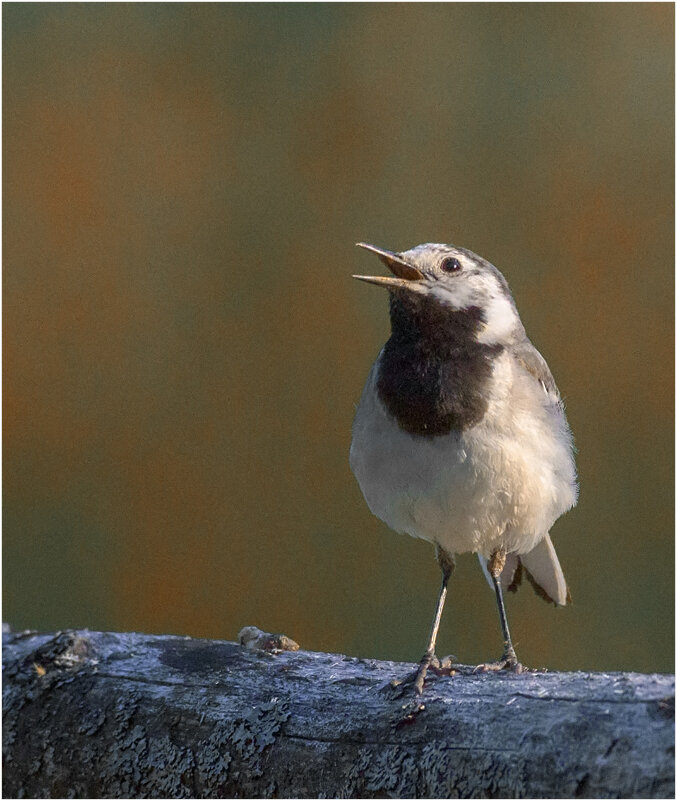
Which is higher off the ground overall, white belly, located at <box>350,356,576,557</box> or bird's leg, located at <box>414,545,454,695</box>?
white belly, located at <box>350,356,576,557</box>

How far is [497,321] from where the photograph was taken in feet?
12.3

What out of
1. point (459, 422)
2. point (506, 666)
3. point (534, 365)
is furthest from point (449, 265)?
point (506, 666)

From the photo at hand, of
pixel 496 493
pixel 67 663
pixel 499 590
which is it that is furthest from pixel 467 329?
pixel 67 663

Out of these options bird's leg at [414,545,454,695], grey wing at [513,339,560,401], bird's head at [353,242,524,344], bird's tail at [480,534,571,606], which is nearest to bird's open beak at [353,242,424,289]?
bird's head at [353,242,524,344]

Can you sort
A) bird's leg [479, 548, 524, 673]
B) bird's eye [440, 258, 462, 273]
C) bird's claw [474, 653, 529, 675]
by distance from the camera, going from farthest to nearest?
bird's eye [440, 258, 462, 273] < bird's leg [479, 548, 524, 673] < bird's claw [474, 653, 529, 675]

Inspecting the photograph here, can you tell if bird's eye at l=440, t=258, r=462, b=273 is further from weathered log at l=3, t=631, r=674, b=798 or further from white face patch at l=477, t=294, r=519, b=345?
weathered log at l=3, t=631, r=674, b=798

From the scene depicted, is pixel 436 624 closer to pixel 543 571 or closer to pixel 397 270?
pixel 543 571

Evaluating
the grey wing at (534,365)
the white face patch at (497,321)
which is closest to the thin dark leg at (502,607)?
the grey wing at (534,365)

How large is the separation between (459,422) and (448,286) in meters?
0.55

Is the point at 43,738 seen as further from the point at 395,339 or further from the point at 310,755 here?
the point at 395,339

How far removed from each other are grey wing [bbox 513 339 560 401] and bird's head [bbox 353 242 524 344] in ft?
0.27

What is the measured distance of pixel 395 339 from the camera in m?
3.72

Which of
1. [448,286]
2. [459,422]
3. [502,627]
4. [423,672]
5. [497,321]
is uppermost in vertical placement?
[448,286]

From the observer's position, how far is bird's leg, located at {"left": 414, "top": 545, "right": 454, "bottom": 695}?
120 inches
